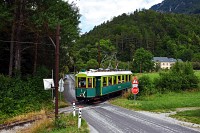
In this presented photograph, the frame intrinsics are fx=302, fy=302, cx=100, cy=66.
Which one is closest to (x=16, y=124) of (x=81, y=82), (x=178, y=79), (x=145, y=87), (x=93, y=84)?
(x=81, y=82)

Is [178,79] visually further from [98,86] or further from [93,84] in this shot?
[93,84]

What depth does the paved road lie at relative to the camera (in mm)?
15547

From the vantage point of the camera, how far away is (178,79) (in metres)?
36.9

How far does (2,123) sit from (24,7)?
507 inches

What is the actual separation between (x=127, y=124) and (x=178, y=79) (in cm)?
2111

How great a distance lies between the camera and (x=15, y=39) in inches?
1157

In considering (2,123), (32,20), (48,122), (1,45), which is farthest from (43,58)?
(48,122)

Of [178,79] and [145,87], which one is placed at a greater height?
[178,79]

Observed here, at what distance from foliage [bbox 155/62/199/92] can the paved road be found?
15477mm

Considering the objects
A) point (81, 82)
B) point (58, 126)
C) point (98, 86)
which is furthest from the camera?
point (98, 86)

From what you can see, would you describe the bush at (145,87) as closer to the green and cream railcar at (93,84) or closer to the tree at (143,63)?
the green and cream railcar at (93,84)

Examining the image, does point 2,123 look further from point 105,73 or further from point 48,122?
point 105,73

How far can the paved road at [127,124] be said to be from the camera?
1555 centimetres

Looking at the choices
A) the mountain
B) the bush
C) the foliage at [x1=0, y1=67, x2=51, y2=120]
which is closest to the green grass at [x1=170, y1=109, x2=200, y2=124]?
the foliage at [x1=0, y1=67, x2=51, y2=120]
